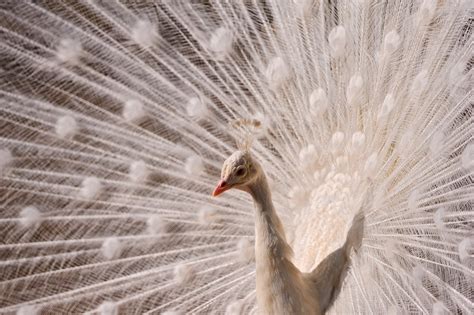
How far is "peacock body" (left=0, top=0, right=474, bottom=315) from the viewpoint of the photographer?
197cm

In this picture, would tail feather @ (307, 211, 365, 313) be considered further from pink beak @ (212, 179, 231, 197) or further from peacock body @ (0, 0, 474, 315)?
pink beak @ (212, 179, 231, 197)

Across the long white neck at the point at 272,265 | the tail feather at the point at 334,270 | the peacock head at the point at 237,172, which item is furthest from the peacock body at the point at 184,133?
the peacock head at the point at 237,172

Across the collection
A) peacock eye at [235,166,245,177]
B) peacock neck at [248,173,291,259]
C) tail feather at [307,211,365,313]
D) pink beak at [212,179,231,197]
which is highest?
peacock eye at [235,166,245,177]

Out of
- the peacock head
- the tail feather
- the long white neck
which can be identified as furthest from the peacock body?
the peacock head

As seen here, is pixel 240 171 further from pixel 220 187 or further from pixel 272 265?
pixel 272 265

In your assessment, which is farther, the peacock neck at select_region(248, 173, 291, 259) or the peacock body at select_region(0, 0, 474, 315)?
the peacock body at select_region(0, 0, 474, 315)

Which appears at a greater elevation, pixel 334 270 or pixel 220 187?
pixel 220 187

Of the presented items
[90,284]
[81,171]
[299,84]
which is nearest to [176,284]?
[90,284]

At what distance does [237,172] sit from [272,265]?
10.2 inches

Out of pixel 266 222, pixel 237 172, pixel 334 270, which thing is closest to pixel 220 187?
pixel 237 172

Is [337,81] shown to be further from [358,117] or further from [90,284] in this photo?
[90,284]

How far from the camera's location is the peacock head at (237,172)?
1.61 m

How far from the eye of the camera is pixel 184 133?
6.86 feet

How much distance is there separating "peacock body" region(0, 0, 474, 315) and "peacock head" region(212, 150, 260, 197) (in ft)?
1.18
